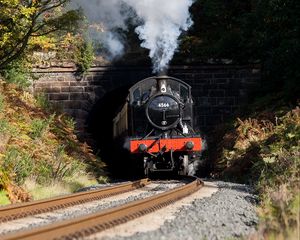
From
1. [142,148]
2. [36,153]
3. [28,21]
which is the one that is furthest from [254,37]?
[36,153]

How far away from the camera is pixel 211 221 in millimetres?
7113

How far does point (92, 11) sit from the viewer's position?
2598cm

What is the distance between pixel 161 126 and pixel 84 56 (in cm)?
882

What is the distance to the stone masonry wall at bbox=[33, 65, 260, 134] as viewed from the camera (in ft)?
78.8

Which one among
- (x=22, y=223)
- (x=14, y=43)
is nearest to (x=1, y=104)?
(x=14, y=43)

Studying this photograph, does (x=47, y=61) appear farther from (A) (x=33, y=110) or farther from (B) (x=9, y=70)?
(A) (x=33, y=110)

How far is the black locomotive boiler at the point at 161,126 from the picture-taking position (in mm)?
15578

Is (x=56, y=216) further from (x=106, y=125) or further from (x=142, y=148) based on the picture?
(x=106, y=125)

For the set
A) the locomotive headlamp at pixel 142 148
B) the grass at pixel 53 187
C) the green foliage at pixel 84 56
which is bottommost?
the grass at pixel 53 187

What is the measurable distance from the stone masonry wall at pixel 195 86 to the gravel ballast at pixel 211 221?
14.4 metres

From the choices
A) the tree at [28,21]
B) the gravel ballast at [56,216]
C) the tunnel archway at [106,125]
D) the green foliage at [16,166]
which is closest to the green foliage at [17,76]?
the tunnel archway at [106,125]

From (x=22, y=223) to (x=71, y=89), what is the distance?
1692 centimetres

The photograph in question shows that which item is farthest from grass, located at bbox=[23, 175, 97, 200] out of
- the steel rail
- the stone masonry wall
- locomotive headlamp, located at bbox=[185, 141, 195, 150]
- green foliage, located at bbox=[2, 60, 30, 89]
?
the stone masonry wall

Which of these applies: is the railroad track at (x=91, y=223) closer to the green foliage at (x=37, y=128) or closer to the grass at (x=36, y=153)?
the grass at (x=36, y=153)
